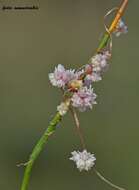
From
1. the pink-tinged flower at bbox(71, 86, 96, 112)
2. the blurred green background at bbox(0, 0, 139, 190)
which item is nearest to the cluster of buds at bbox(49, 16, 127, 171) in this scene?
the pink-tinged flower at bbox(71, 86, 96, 112)

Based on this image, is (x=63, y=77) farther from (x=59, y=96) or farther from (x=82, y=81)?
(x=59, y=96)

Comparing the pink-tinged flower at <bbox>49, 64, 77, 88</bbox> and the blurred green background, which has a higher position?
the blurred green background

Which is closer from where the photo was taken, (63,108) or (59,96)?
(63,108)

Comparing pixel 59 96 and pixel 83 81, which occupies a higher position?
pixel 59 96

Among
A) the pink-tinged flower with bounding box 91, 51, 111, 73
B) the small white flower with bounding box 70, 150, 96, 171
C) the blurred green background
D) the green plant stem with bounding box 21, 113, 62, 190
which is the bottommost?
the small white flower with bounding box 70, 150, 96, 171

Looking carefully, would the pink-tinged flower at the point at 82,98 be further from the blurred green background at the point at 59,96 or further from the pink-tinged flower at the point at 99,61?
the blurred green background at the point at 59,96

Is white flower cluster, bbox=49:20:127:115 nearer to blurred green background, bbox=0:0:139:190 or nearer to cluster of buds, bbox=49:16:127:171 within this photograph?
cluster of buds, bbox=49:16:127:171

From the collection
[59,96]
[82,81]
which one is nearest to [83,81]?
[82,81]

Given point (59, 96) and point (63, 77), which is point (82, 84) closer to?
point (63, 77)
